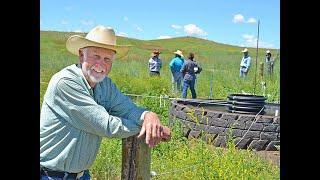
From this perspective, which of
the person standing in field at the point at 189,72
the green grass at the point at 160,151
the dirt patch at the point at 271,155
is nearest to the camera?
the green grass at the point at 160,151

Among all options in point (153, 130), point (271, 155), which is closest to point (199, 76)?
point (271, 155)

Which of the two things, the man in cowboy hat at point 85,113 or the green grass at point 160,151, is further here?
the green grass at point 160,151

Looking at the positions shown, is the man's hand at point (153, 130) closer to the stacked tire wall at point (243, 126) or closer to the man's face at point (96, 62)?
the man's face at point (96, 62)

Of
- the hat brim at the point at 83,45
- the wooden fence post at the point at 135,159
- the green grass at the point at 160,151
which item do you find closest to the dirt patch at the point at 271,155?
the green grass at the point at 160,151

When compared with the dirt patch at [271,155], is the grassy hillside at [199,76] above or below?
above

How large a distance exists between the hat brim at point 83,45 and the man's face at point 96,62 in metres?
0.02

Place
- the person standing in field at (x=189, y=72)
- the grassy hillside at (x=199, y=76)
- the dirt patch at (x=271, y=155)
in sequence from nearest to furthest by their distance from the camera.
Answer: the grassy hillside at (x=199, y=76) < the dirt patch at (x=271, y=155) < the person standing in field at (x=189, y=72)

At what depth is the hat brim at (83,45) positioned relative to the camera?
161cm

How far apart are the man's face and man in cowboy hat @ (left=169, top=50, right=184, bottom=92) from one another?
3.03 metres

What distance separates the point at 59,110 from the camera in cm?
161

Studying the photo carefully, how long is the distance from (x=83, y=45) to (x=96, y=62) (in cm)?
7
